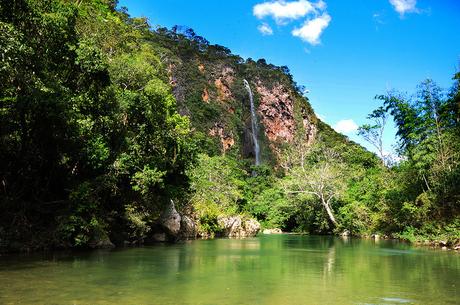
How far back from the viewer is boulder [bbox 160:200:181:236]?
2611 cm

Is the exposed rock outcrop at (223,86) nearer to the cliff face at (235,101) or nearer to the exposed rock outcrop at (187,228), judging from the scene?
the cliff face at (235,101)

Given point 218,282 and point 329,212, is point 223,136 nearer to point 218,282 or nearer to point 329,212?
point 329,212

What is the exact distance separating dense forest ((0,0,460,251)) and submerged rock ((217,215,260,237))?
5.45 ft

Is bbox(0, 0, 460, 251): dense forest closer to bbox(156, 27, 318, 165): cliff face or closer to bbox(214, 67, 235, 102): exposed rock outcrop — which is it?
bbox(156, 27, 318, 165): cliff face

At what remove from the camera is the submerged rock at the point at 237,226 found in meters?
37.3

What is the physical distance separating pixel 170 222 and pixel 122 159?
6966mm

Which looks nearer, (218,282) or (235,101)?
(218,282)

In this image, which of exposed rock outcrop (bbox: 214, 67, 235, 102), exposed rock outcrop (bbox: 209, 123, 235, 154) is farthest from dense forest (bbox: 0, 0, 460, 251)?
exposed rock outcrop (bbox: 214, 67, 235, 102)

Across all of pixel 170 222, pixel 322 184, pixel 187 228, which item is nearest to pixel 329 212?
pixel 322 184

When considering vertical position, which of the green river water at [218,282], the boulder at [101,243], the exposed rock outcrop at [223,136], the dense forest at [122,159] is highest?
the exposed rock outcrop at [223,136]

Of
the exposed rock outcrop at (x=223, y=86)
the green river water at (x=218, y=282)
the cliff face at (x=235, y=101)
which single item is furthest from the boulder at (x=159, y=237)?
the exposed rock outcrop at (x=223, y=86)

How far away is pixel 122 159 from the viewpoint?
2083 cm

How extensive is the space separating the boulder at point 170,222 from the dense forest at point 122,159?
1.88 ft

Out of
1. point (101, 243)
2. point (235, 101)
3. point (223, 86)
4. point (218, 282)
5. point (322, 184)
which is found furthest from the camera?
point (223, 86)
